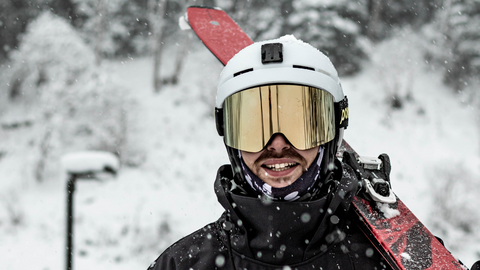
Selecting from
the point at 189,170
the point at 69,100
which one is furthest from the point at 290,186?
the point at 69,100

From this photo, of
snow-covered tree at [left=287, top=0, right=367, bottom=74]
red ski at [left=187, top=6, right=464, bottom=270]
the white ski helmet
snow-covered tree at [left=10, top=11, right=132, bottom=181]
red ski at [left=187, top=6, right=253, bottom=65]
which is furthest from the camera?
snow-covered tree at [left=287, top=0, right=367, bottom=74]

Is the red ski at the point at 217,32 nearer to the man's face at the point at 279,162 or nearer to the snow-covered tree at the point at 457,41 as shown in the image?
the man's face at the point at 279,162

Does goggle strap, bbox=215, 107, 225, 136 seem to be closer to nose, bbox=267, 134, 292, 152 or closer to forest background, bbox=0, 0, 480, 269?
nose, bbox=267, 134, 292, 152

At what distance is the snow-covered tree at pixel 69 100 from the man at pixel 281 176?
967cm

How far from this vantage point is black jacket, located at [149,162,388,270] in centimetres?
171

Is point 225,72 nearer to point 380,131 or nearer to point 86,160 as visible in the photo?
point 86,160

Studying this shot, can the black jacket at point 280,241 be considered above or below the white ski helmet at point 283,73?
below

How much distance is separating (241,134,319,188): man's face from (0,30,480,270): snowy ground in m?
5.90

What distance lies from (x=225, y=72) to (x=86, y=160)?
4.57 ft

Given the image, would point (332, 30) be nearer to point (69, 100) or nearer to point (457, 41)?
point (457, 41)

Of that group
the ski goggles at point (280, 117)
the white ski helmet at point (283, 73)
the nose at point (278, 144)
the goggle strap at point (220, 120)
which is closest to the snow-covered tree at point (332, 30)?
the white ski helmet at point (283, 73)

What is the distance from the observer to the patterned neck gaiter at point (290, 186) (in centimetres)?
190

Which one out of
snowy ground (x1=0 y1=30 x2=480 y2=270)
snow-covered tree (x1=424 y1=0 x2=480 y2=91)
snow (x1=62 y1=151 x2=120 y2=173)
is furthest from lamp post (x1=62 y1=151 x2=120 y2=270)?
snow-covered tree (x1=424 y1=0 x2=480 y2=91)

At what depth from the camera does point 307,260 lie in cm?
172
